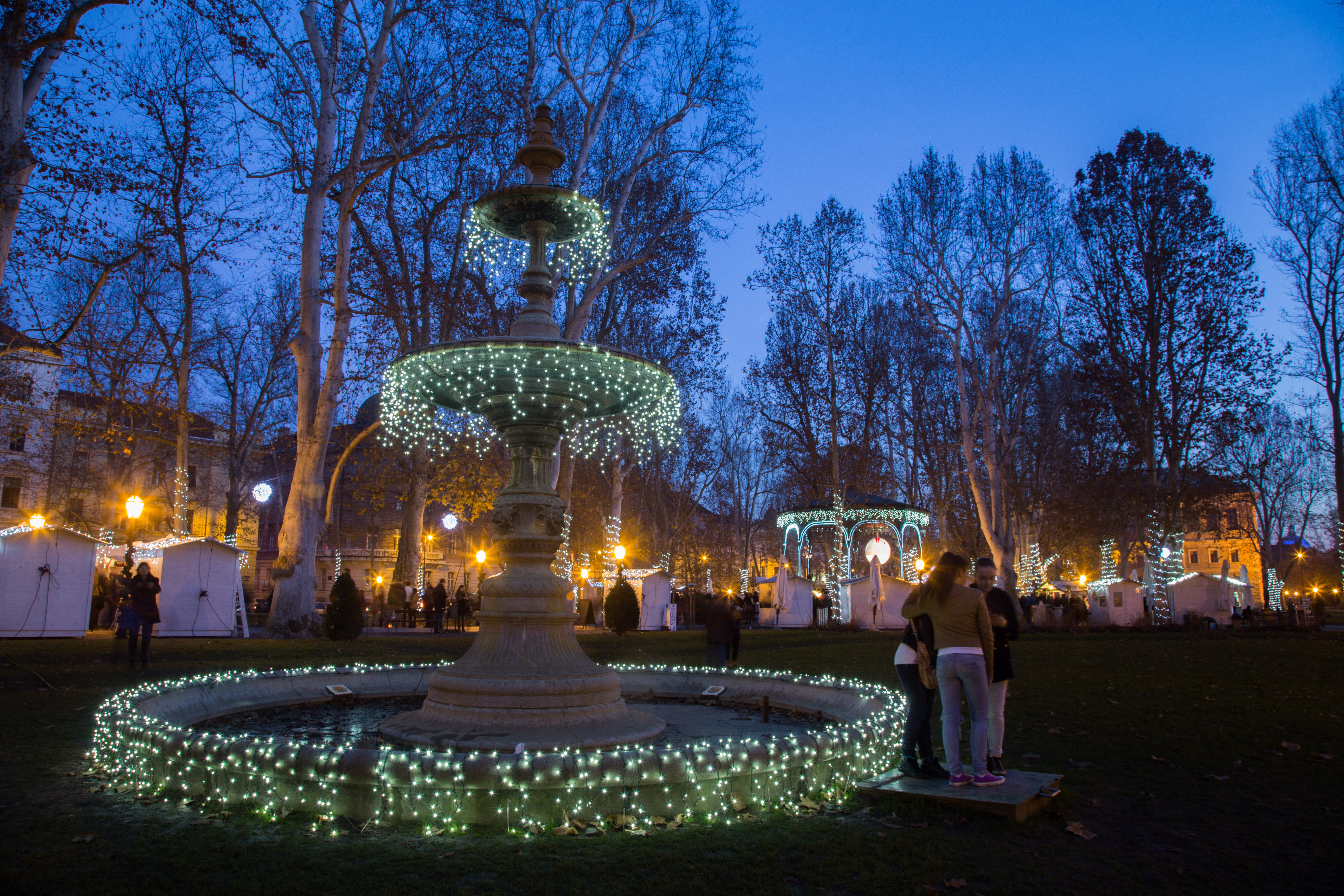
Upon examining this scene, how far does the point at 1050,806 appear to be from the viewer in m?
4.66

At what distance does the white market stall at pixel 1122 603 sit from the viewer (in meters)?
26.5

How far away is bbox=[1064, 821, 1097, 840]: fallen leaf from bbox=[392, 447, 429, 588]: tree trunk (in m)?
19.3

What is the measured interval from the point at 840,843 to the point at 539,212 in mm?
5830

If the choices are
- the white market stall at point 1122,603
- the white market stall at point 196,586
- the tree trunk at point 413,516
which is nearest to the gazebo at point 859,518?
the white market stall at point 1122,603

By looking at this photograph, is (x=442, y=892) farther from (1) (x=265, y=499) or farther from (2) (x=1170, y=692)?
(1) (x=265, y=499)

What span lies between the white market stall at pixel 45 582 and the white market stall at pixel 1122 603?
2777 cm

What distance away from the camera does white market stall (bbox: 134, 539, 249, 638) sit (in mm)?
17766

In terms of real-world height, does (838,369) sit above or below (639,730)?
above

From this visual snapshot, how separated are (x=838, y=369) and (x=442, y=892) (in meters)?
28.0

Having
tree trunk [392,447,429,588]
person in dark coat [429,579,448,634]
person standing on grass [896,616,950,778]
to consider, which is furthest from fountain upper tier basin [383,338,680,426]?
person in dark coat [429,579,448,634]

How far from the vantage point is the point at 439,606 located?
22594 mm

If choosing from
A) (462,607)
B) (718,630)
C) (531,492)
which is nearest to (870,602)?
(462,607)

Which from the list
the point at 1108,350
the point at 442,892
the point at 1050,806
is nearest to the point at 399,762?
the point at 442,892

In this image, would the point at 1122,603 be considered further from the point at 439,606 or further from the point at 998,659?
the point at 998,659
